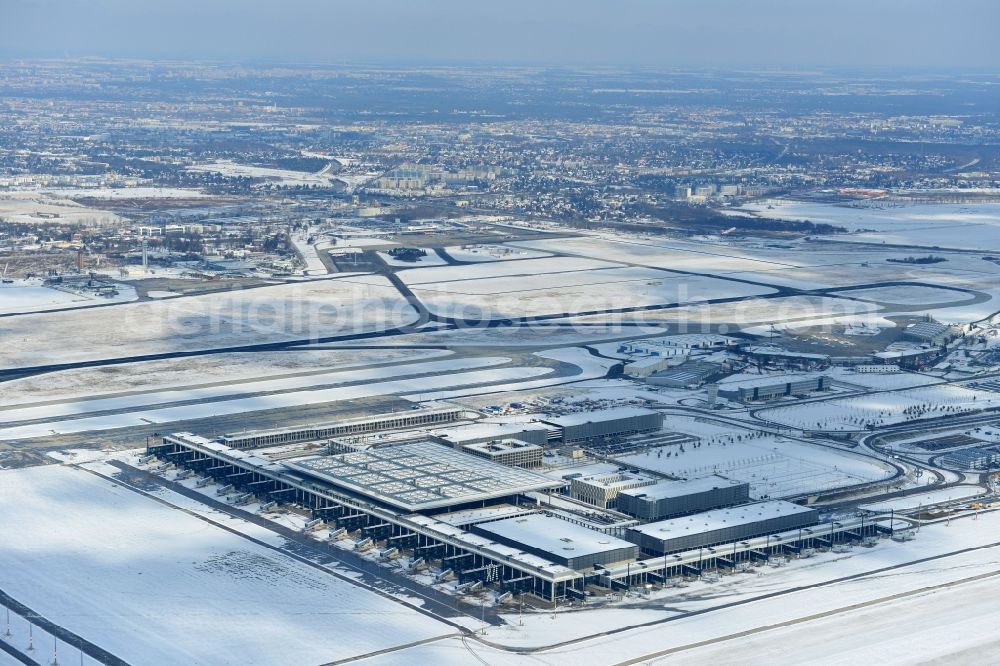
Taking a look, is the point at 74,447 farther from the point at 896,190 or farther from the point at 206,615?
the point at 896,190

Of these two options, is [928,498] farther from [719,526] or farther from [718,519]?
[719,526]

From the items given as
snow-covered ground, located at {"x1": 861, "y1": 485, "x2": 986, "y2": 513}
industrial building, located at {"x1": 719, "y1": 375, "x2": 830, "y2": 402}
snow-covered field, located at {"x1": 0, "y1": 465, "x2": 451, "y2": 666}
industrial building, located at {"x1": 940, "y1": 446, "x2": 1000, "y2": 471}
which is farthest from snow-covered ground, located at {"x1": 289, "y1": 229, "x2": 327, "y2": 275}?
snow-covered ground, located at {"x1": 861, "y1": 485, "x2": 986, "y2": 513}

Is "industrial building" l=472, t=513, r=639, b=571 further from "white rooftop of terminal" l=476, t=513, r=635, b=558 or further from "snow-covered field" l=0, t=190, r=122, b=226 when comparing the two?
"snow-covered field" l=0, t=190, r=122, b=226

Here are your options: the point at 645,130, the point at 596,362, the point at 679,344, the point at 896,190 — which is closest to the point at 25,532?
the point at 596,362

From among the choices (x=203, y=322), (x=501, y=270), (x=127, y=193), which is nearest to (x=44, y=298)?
(x=203, y=322)

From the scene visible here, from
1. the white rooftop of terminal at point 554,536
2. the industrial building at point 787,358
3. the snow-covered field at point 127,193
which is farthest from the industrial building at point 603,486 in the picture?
the snow-covered field at point 127,193

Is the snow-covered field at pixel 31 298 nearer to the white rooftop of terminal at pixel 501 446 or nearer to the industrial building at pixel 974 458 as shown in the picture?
the white rooftop of terminal at pixel 501 446
